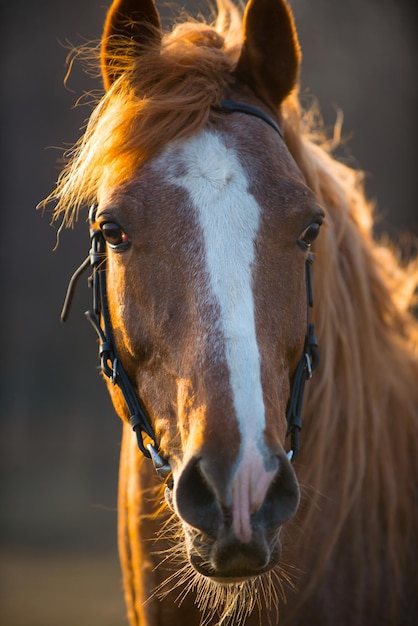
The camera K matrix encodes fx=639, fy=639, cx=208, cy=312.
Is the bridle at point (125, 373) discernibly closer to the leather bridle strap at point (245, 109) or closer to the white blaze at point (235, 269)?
the leather bridle strap at point (245, 109)

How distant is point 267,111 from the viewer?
1904 mm

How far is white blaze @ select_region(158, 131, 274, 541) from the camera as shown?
134cm

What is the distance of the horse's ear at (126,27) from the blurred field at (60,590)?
451 cm

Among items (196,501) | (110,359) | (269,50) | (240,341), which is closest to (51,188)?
(269,50)

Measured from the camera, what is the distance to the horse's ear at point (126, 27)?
1896 mm

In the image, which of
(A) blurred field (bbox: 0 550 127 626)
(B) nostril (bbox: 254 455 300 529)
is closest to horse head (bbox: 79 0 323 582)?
(B) nostril (bbox: 254 455 300 529)

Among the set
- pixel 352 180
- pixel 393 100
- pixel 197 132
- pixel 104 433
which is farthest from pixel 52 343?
pixel 197 132

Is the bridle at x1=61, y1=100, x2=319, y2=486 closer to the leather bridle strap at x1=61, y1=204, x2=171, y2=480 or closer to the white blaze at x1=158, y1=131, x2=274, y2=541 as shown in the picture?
the leather bridle strap at x1=61, y1=204, x2=171, y2=480

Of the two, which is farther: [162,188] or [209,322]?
[162,188]

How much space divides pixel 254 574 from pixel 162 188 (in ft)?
3.10

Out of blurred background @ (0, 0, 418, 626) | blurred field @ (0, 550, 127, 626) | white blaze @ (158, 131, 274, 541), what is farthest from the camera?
blurred background @ (0, 0, 418, 626)

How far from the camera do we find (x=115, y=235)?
66.7 inches

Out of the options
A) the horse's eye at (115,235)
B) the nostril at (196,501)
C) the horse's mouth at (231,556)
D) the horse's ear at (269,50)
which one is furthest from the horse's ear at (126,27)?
the horse's mouth at (231,556)

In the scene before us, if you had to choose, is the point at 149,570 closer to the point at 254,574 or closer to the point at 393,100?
the point at 254,574
